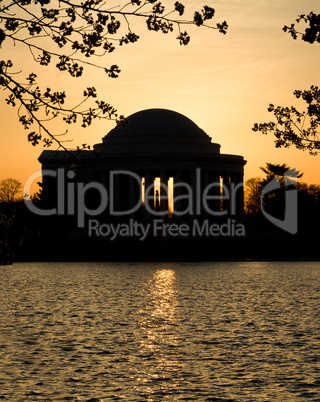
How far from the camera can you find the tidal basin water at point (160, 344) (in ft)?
58.3

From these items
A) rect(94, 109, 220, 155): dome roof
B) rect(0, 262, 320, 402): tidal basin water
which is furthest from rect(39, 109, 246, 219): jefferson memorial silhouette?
rect(0, 262, 320, 402): tidal basin water

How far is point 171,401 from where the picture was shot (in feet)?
54.0

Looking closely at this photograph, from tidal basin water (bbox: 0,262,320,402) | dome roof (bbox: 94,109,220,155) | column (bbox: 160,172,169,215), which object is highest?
dome roof (bbox: 94,109,220,155)

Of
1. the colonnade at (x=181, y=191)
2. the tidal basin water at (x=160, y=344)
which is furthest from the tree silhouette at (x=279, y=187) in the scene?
the tidal basin water at (x=160, y=344)

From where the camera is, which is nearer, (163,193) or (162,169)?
(162,169)

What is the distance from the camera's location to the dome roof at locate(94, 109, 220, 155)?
143125 mm

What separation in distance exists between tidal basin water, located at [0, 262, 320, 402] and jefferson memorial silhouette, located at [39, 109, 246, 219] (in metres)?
92.6

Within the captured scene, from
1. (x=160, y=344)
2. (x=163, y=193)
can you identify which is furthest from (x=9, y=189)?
(x=160, y=344)

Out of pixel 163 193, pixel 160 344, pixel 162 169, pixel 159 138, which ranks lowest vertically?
pixel 160 344

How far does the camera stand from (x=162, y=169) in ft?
462

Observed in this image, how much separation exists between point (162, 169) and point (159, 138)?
6067 millimetres

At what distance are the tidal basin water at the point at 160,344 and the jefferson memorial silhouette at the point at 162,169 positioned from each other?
92648 mm

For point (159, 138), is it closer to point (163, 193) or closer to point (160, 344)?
point (163, 193)

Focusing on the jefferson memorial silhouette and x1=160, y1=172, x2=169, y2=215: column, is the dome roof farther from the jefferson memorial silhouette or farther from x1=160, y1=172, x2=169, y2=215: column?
x1=160, y1=172, x2=169, y2=215: column
